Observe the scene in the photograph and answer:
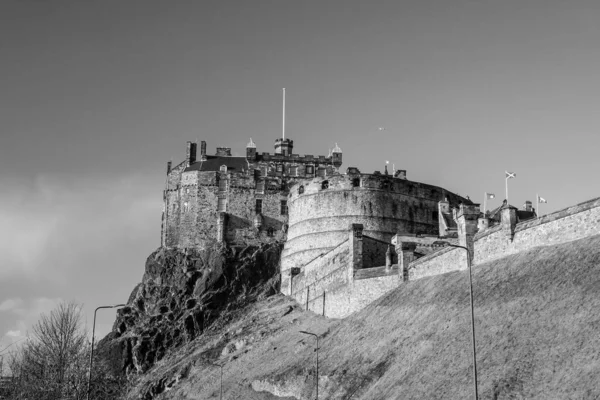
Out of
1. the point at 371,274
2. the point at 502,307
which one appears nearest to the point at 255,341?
the point at 371,274

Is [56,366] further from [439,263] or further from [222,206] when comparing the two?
[222,206]

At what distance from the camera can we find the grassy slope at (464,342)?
112 feet

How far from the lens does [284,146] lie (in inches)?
4348

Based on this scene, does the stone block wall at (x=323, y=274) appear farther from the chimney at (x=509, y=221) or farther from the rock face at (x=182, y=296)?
the chimney at (x=509, y=221)

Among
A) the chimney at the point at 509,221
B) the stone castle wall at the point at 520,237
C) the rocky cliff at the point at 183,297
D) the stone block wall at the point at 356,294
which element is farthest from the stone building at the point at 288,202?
the chimney at the point at 509,221

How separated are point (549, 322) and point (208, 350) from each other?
52.9m

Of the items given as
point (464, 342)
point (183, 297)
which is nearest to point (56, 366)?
point (464, 342)

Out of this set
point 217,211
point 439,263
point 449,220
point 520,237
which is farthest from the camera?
point 217,211

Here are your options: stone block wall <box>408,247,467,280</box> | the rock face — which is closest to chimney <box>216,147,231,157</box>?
the rock face

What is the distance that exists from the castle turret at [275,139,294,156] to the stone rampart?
6002 cm

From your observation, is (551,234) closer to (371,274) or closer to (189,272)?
(371,274)

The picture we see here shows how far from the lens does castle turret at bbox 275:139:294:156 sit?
11019 centimetres

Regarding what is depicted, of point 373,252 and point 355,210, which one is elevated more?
point 355,210

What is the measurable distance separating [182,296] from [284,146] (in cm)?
2633
